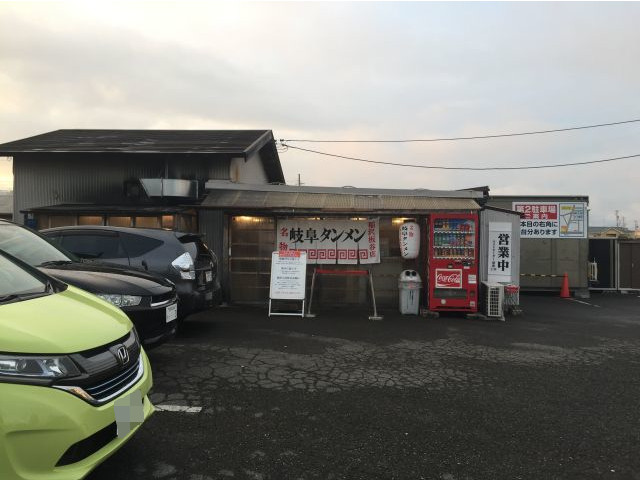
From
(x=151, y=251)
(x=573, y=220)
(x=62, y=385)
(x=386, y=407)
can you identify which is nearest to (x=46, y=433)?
(x=62, y=385)

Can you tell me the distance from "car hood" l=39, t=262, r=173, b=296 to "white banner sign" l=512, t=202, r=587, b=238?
1233cm

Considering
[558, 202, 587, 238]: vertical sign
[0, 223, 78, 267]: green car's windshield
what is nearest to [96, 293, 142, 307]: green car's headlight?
[0, 223, 78, 267]: green car's windshield

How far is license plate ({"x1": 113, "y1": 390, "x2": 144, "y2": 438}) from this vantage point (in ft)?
8.06

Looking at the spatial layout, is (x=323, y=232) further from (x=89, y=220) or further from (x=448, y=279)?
(x=89, y=220)

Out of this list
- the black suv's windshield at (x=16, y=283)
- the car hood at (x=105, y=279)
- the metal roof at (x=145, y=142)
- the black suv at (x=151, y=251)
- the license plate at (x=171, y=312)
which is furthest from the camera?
the metal roof at (x=145, y=142)

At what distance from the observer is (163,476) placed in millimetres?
2809

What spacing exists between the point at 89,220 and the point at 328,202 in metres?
5.67

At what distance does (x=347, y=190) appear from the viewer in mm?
10555

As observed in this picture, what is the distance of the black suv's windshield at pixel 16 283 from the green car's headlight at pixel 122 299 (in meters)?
1.29

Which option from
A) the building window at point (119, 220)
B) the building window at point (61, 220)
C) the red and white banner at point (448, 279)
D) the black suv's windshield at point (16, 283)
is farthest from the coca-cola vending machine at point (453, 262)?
the building window at point (61, 220)

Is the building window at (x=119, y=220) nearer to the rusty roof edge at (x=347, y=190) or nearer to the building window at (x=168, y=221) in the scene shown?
the building window at (x=168, y=221)

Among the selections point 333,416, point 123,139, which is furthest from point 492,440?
point 123,139

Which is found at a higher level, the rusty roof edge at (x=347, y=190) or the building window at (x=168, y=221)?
the rusty roof edge at (x=347, y=190)

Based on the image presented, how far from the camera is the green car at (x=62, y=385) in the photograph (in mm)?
2008
